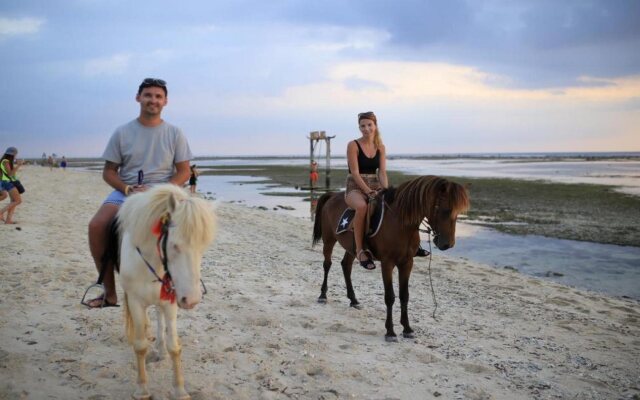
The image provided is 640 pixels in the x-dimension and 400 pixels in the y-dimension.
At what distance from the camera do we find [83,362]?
3818mm

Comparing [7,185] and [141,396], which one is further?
[7,185]

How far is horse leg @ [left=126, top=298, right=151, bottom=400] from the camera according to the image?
3.24 meters

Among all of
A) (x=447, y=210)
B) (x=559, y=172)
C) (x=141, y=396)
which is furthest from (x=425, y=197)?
(x=559, y=172)

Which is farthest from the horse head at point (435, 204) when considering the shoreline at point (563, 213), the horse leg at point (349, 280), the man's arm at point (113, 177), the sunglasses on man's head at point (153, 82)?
the shoreline at point (563, 213)

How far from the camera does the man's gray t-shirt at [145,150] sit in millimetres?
3598

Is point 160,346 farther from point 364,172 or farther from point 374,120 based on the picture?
point 374,120

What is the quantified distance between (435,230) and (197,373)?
9.63 ft

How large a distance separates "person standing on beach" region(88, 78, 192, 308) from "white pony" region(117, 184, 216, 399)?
0.30 meters

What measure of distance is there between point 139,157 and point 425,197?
310cm

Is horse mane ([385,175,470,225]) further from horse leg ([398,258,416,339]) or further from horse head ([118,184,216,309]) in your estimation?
horse head ([118,184,216,309])

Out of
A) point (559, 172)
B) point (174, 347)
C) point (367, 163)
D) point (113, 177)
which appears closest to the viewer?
point (174, 347)

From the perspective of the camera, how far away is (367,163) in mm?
5555

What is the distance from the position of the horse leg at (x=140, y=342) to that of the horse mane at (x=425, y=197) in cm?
307

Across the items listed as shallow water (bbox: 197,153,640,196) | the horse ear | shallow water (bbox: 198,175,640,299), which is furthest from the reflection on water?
shallow water (bbox: 197,153,640,196)
